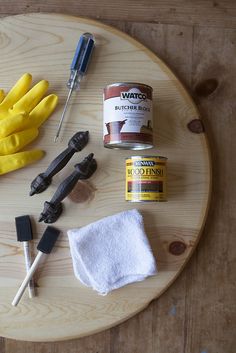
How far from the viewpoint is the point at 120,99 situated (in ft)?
2.48

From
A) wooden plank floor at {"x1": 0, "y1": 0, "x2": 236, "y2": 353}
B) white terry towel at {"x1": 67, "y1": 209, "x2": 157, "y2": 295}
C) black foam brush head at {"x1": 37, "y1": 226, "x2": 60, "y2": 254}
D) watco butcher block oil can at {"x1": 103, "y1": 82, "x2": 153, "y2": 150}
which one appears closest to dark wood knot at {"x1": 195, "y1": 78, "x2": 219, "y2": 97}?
wooden plank floor at {"x1": 0, "y1": 0, "x2": 236, "y2": 353}

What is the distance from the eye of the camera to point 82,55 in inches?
31.7

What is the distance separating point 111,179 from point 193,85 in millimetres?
268

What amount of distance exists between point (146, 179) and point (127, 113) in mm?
128

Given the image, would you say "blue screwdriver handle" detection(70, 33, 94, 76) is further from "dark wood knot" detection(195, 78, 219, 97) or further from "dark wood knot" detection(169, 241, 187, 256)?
"dark wood knot" detection(169, 241, 187, 256)

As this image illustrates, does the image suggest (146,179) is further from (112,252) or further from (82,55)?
(82,55)

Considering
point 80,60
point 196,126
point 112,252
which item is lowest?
point 112,252

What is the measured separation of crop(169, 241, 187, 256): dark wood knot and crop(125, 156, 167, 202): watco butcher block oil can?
10 centimetres

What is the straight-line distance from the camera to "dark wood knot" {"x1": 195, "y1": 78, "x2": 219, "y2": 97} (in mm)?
861

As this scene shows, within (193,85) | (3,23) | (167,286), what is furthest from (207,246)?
(3,23)

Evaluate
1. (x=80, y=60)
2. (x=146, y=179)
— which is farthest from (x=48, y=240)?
(x=80, y=60)

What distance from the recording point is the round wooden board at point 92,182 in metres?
0.79

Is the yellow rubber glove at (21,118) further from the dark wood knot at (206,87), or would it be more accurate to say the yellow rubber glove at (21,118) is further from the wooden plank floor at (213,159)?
the dark wood knot at (206,87)

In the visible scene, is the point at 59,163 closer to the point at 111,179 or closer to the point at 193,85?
the point at 111,179
